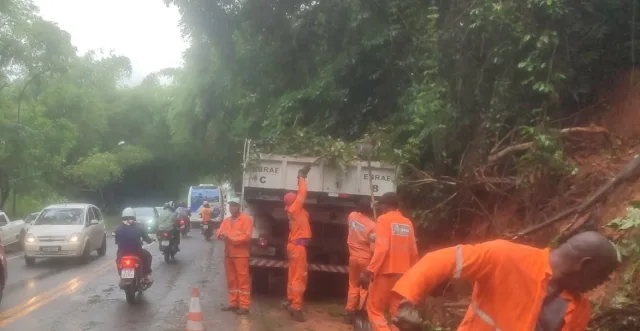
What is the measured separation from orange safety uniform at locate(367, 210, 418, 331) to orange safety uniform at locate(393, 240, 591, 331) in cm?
423

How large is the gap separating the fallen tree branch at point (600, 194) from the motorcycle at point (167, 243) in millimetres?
11672

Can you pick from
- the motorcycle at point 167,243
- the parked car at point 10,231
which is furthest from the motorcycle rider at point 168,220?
the parked car at point 10,231

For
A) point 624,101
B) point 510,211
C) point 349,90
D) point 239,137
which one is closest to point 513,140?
point 510,211

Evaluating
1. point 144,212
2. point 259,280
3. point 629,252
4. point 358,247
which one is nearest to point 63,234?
point 259,280

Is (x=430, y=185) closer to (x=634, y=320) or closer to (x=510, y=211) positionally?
(x=510, y=211)

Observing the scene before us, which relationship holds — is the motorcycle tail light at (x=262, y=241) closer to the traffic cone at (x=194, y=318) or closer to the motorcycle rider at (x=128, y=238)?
the motorcycle rider at (x=128, y=238)

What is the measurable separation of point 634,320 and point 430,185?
5639 millimetres

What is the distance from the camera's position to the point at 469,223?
11789mm

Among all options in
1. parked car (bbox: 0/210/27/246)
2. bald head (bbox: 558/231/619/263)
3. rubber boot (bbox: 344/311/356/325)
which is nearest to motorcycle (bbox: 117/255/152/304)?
rubber boot (bbox: 344/311/356/325)

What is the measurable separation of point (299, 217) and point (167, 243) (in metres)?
9.00

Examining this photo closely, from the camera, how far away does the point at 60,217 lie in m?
18.6

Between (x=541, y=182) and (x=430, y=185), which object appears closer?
(x=541, y=182)

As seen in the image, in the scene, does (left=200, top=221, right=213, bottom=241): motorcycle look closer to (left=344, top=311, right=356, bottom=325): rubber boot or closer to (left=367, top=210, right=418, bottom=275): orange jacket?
(left=344, top=311, right=356, bottom=325): rubber boot

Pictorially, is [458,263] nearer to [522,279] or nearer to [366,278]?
[522,279]
